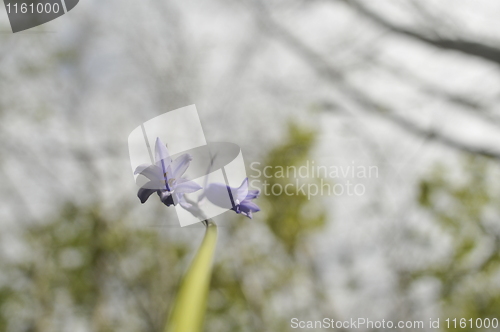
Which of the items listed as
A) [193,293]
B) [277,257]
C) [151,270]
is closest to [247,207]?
[193,293]

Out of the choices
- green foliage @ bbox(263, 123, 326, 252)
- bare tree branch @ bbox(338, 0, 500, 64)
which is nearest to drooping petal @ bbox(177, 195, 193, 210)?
bare tree branch @ bbox(338, 0, 500, 64)

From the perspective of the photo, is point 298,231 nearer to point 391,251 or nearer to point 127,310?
point 391,251

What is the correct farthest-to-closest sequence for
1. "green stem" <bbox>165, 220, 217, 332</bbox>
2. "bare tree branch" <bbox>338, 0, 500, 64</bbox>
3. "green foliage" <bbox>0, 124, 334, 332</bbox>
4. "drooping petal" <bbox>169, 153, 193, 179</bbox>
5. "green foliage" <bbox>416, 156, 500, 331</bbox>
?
"green foliage" <bbox>0, 124, 334, 332</bbox>, "green foliage" <bbox>416, 156, 500, 331</bbox>, "bare tree branch" <bbox>338, 0, 500, 64</bbox>, "drooping petal" <bbox>169, 153, 193, 179</bbox>, "green stem" <bbox>165, 220, 217, 332</bbox>

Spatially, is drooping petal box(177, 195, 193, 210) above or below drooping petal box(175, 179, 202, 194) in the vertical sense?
below

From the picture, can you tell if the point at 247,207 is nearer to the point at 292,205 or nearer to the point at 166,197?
the point at 166,197

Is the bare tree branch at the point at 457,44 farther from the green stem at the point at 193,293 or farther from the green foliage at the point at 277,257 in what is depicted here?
the green stem at the point at 193,293

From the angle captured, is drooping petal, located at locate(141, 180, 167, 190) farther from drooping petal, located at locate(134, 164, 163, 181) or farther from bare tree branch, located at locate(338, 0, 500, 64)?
bare tree branch, located at locate(338, 0, 500, 64)

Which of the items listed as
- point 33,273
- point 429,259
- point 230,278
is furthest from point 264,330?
point 33,273
